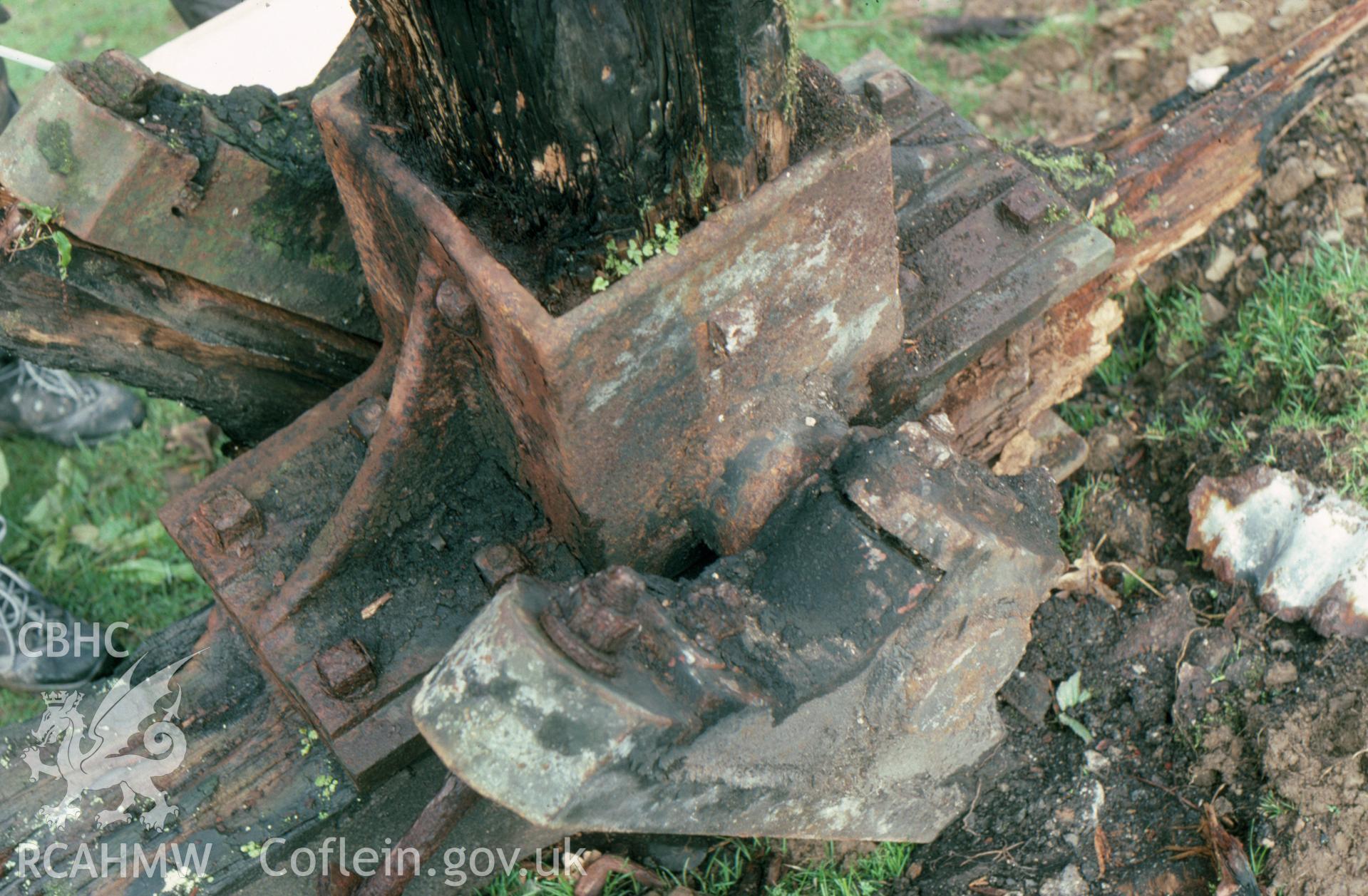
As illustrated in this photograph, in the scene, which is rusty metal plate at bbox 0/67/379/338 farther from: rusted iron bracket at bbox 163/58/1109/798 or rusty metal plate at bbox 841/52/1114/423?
rusty metal plate at bbox 841/52/1114/423

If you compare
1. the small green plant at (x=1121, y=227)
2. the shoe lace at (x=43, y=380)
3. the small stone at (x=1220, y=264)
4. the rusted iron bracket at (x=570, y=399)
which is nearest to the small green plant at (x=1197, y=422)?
the small stone at (x=1220, y=264)

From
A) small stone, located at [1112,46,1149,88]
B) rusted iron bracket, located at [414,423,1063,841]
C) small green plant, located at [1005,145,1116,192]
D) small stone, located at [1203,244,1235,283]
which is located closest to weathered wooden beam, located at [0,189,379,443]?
rusted iron bracket, located at [414,423,1063,841]

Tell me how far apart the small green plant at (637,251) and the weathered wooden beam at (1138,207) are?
1.04m

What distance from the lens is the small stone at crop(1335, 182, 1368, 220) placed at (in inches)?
132

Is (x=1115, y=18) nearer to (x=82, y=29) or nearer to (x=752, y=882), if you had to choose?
(x=752, y=882)

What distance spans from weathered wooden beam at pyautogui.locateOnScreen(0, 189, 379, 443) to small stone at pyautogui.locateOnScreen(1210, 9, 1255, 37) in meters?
3.13

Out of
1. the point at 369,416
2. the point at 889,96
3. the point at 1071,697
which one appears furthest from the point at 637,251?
the point at 1071,697

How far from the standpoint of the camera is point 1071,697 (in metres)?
2.80

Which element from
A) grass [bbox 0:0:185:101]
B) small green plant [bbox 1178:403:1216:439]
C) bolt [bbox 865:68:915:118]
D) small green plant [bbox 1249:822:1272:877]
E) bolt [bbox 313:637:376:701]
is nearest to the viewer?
bolt [bbox 313:637:376:701]

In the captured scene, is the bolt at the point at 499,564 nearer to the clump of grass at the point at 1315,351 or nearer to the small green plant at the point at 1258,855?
the small green plant at the point at 1258,855

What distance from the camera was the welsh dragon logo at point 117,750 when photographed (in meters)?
2.37

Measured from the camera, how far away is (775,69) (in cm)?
187

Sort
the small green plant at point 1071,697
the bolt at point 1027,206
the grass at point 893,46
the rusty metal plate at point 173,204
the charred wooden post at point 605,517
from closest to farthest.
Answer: the charred wooden post at point 605,517
the rusty metal plate at point 173,204
the bolt at point 1027,206
the small green plant at point 1071,697
the grass at point 893,46

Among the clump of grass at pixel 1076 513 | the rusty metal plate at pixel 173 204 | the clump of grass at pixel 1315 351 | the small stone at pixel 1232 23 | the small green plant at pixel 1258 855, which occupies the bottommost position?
the small green plant at pixel 1258 855
